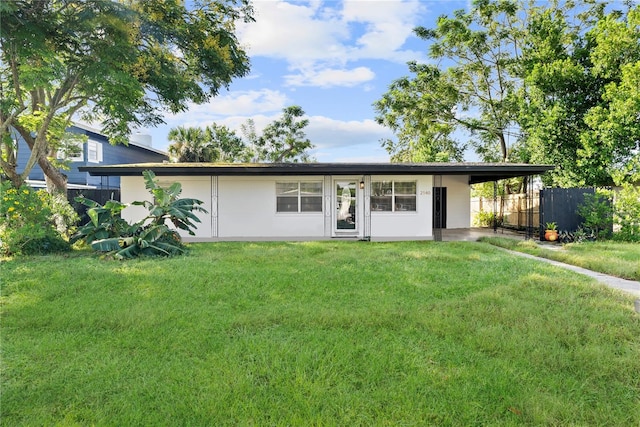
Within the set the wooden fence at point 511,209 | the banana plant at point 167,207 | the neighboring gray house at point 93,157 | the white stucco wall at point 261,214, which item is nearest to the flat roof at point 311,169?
the white stucco wall at point 261,214

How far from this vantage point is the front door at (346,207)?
43.1ft

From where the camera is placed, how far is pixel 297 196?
42.7ft

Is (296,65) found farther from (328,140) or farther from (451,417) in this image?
(328,140)

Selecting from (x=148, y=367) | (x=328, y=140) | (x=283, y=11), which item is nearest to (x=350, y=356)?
(x=148, y=367)

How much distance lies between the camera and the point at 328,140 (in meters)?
32.9

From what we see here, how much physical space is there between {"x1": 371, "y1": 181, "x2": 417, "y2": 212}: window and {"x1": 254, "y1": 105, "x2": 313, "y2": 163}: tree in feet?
59.1

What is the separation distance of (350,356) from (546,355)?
193cm

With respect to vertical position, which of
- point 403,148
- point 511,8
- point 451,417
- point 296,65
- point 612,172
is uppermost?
point 511,8

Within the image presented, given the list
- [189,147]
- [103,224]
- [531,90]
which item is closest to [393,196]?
[103,224]

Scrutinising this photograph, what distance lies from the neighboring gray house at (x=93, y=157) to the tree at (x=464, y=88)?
51.5 feet

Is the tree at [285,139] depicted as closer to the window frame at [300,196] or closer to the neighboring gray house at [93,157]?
the neighboring gray house at [93,157]

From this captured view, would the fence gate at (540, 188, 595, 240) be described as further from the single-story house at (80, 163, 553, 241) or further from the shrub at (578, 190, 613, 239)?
the single-story house at (80, 163, 553, 241)

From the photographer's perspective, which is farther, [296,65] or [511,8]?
[511,8]

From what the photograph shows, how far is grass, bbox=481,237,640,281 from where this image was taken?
291 inches
